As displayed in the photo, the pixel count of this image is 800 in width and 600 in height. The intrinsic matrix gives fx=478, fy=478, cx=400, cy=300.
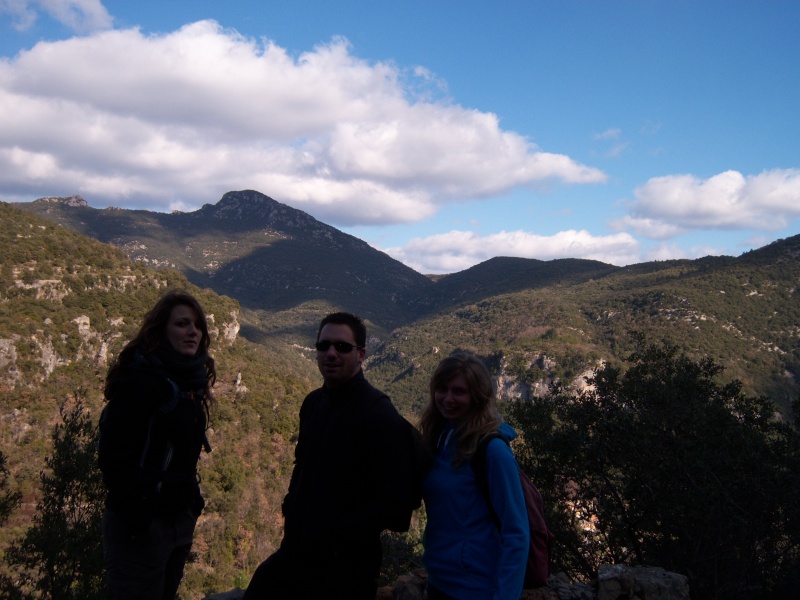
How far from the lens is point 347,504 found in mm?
2230

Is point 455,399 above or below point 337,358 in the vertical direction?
below

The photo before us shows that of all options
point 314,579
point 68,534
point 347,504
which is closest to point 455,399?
point 347,504

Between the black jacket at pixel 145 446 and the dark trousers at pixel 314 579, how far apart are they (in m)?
0.66

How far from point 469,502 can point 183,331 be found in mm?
1830

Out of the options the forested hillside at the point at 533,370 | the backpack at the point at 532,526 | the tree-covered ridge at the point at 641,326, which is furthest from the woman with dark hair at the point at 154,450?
the tree-covered ridge at the point at 641,326

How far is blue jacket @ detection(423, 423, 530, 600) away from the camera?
6.82ft

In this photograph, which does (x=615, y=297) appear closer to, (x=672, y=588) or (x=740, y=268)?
(x=740, y=268)

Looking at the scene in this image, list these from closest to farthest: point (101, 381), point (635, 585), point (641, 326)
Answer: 1. point (635, 585)
2. point (101, 381)
3. point (641, 326)

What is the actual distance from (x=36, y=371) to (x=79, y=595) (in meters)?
25.6

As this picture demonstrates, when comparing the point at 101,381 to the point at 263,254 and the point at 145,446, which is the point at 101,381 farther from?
the point at 263,254

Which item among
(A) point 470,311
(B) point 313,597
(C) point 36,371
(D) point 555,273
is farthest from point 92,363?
(D) point 555,273

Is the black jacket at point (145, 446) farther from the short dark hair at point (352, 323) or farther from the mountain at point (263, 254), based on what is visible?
the mountain at point (263, 254)

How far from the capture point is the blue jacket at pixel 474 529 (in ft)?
6.82

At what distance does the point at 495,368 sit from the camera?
225 ft
